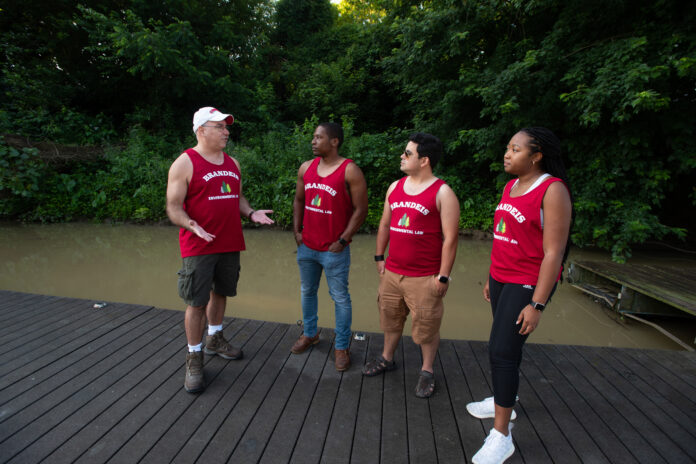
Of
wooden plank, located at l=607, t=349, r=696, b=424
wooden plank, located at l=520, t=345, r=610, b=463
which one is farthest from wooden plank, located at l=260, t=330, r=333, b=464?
wooden plank, located at l=607, t=349, r=696, b=424

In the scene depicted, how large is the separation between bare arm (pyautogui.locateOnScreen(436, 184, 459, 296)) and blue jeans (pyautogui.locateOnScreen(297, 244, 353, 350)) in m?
0.74

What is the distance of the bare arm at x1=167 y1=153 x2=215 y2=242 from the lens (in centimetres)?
221

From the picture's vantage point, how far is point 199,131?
2.41 metres

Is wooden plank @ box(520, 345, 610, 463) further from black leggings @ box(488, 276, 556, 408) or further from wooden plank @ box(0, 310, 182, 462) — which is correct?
wooden plank @ box(0, 310, 182, 462)

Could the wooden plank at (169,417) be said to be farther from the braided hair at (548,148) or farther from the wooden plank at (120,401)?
the braided hair at (548,148)

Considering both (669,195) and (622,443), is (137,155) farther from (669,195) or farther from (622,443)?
(669,195)

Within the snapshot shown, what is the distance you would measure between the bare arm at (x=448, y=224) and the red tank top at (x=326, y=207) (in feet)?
2.27

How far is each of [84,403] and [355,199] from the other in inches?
81.1

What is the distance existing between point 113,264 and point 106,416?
4753mm

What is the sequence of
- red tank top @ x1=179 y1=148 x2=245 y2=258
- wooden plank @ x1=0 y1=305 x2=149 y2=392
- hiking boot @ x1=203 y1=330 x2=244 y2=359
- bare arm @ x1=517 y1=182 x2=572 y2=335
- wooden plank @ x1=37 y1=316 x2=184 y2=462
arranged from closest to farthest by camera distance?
1. bare arm @ x1=517 y1=182 x2=572 y2=335
2. wooden plank @ x1=37 y1=316 x2=184 y2=462
3. red tank top @ x1=179 y1=148 x2=245 y2=258
4. wooden plank @ x1=0 y1=305 x2=149 y2=392
5. hiking boot @ x1=203 y1=330 x2=244 y2=359

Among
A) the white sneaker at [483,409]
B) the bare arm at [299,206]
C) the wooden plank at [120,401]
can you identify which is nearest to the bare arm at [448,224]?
the white sneaker at [483,409]

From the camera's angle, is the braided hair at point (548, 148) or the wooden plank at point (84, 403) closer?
the braided hair at point (548, 148)

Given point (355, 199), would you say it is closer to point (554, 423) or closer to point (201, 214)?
point (201, 214)

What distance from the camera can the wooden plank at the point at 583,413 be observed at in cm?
191
